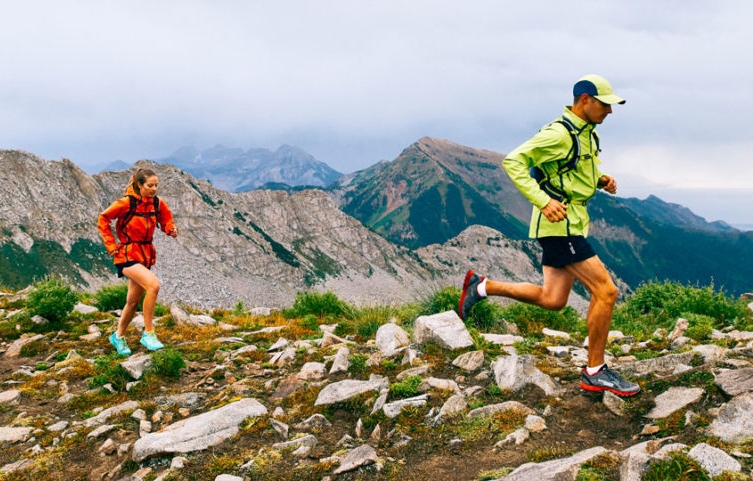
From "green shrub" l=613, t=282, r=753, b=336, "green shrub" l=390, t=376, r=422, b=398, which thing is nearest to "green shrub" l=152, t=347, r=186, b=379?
"green shrub" l=390, t=376, r=422, b=398

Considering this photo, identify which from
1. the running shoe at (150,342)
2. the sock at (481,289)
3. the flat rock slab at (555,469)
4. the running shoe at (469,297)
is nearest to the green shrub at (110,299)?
the running shoe at (150,342)

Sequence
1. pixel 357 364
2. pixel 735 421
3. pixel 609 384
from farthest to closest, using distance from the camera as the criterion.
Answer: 1. pixel 357 364
2. pixel 609 384
3. pixel 735 421

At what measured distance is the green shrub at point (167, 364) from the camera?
796 centimetres

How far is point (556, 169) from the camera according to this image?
5.74 meters

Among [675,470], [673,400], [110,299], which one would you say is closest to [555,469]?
[675,470]

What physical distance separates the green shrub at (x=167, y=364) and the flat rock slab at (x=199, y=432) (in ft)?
7.12

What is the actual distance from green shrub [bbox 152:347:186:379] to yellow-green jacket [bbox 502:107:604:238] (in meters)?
6.04

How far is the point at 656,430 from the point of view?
4.72m

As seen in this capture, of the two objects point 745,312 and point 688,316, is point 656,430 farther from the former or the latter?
Answer: point 745,312

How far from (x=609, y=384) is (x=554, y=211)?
2.10 meters

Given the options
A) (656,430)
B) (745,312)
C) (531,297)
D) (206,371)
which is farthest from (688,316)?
(206,371)

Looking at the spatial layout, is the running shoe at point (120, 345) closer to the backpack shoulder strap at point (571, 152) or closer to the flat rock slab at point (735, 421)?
the backpack shoulder strap at point (571, 152)

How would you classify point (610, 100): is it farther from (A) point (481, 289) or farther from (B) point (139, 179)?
(B) point (139, 179)

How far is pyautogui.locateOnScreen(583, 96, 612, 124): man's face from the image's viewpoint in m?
5.58
